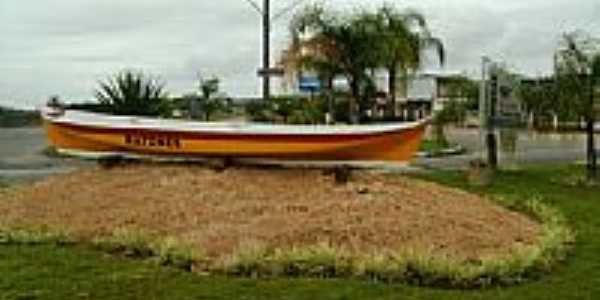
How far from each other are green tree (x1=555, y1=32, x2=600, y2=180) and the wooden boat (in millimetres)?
8987

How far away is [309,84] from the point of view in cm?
3666

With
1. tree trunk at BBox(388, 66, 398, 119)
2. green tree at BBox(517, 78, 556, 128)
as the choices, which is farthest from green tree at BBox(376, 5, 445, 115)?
green tree at BBox(517, 78, 556, 128)

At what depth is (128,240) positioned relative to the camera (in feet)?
38.1

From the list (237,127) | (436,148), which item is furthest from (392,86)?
(237,127)

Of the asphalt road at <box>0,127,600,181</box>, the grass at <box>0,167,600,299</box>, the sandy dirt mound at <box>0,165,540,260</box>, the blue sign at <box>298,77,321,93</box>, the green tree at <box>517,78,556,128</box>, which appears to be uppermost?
the blue sign at <box>298,77,321,93</box>

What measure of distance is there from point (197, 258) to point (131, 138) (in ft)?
14.0

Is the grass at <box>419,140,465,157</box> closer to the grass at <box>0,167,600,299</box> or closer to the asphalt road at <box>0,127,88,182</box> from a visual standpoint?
the asphalt road at <box>0,127,88,182</box>

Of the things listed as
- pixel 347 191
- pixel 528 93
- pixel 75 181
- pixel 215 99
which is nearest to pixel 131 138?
pixel 75 181

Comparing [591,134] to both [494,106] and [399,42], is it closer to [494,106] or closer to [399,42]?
[494,106]

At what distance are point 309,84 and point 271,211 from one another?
79.6ft

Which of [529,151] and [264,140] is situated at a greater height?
[264,140]

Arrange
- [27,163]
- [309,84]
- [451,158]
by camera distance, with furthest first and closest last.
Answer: [309,84] < [451,158] < [27,163]

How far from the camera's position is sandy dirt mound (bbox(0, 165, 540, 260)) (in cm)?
1145

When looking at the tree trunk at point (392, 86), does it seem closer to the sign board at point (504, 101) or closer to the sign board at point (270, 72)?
the sign board at point (270, 72)
